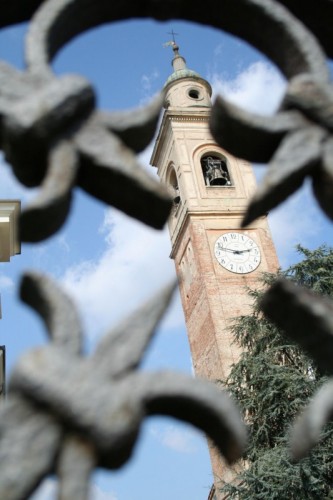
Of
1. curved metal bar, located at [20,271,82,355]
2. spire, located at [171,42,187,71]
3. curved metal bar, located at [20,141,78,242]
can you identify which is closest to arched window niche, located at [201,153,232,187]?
spire, located at [171,42,187,71]

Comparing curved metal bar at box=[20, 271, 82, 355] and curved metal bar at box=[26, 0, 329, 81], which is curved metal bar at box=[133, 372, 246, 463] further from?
curved metal bar at box=[26, 0, 329, 81]

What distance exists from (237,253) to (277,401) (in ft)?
38.8

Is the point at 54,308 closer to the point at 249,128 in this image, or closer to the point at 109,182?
the point at 109,182

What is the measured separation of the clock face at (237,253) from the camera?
21984mm

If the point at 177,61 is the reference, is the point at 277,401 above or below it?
below

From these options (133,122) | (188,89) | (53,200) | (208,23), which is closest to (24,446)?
(53,200)

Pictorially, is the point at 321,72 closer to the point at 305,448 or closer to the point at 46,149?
the point at 46,149

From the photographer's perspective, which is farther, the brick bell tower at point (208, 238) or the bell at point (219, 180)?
the bell at point (219, 180)

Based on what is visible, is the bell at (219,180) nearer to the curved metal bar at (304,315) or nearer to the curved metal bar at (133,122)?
the curved metal bar at (133,122)

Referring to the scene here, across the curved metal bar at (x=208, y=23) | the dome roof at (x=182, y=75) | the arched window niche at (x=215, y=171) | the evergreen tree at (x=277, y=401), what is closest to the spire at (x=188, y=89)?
the dome roof at (x=182, y=75)

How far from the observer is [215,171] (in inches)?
944

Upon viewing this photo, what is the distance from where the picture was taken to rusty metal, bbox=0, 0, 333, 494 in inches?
27.8

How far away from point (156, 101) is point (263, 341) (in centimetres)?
1191

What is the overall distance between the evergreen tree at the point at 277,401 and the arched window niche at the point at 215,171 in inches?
398
